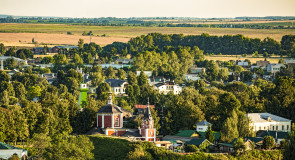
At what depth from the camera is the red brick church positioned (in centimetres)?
6869

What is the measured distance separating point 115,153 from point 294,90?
33.4m

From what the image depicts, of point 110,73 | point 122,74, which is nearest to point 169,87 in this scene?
point 122,74

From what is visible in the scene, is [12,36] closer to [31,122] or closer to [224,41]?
[224,41]

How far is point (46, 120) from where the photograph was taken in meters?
67.7

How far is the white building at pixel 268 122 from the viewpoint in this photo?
7712 cm

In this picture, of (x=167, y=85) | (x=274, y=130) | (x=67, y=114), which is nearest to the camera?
(x=67, y=114)

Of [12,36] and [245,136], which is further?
[12,36]

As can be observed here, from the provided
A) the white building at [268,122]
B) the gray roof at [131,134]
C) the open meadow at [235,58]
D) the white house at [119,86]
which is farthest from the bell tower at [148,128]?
the open meadow at [235,58]

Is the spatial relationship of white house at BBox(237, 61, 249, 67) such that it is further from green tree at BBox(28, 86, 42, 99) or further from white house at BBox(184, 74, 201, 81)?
green tree at BBox(28, 86, 42, 99)

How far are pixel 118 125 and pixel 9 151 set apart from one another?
15464 millimetres

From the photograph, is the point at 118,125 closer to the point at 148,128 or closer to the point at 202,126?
the point at 148,128

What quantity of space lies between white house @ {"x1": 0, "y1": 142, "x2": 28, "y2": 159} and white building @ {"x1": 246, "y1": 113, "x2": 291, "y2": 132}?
87.0ft

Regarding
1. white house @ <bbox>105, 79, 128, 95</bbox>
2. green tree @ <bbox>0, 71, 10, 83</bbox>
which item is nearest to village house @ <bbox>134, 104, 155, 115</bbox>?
white house @ <bbox>105, 79, 128, 95</bbox>

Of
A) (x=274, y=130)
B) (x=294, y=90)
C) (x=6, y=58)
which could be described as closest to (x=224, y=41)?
(x=6, y=58)
